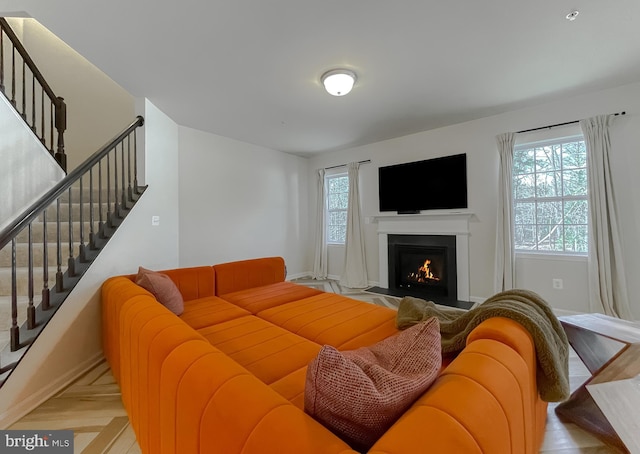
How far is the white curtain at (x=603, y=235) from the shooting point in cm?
268

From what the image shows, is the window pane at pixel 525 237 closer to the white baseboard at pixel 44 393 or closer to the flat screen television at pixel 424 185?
the flat screen television at pixel 424 185

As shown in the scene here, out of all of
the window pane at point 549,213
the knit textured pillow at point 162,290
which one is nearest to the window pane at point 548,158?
the window pane at point 549,213

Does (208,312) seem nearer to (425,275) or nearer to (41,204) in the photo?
(41,204)

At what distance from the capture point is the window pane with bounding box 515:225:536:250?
3.26 metres

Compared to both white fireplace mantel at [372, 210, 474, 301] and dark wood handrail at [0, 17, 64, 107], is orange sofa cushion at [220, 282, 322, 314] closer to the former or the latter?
white fireplace mantel at [372, 210, 474, 301]

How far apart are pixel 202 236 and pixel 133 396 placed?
9.34 feet

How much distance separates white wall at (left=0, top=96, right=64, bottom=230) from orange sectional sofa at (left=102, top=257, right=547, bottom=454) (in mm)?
1410

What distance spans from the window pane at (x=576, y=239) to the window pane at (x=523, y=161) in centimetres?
80

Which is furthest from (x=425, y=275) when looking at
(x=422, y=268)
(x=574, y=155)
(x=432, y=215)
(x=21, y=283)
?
(x=21, y=283)

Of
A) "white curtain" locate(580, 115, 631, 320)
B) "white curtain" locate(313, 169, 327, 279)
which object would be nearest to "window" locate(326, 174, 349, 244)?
"white curtain" locate(313, 169, 327, 279)

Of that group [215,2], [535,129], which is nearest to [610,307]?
[535,129]

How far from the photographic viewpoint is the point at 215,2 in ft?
5.37

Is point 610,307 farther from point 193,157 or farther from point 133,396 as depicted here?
point 193,157

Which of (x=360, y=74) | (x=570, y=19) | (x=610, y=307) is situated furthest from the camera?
(x=610, y=307)
